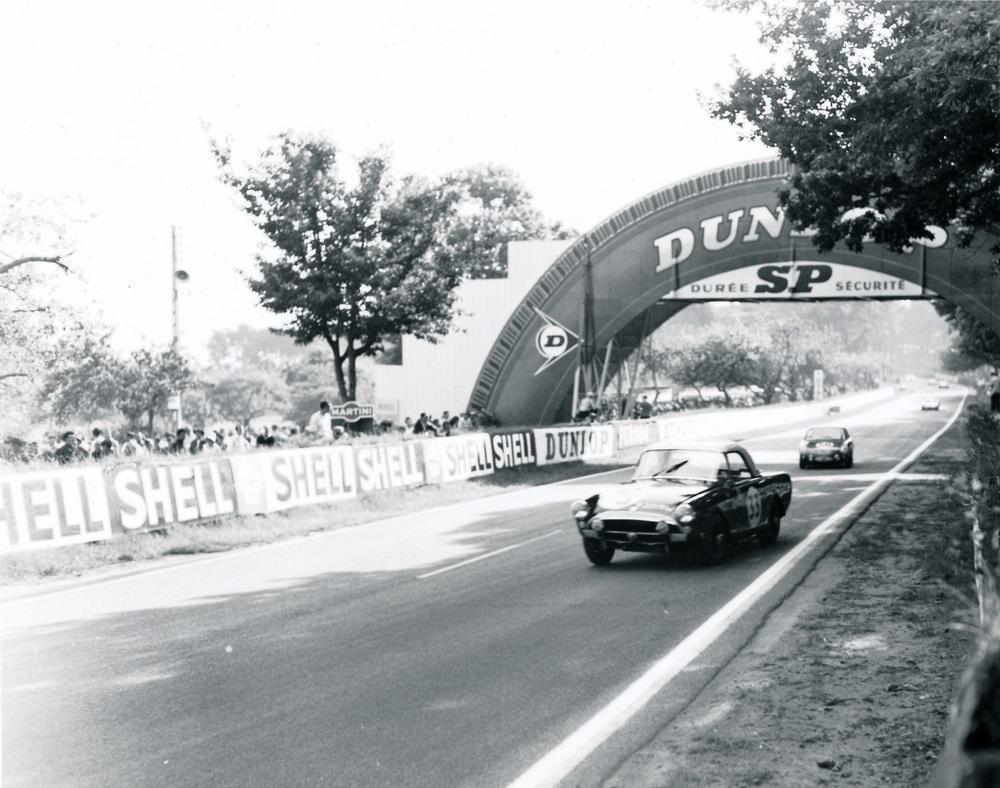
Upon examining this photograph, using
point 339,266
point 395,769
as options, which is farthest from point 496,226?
point 395,769

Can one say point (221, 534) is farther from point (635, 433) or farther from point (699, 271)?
point (699, 271)

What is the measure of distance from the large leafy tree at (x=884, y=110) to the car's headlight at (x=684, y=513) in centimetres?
554

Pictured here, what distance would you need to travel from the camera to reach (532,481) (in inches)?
1016

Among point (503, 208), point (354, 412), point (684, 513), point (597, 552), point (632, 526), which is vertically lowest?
point (597, 552)

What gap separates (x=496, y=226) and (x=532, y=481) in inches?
1877

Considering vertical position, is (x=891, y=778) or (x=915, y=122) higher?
(x=915, y=122)

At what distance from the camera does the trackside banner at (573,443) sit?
28.8 metres

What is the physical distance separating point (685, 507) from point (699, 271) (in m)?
25.6

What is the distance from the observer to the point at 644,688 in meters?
7.08

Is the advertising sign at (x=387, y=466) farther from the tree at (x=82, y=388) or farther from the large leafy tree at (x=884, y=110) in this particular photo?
the tree at (x=82, y=388)

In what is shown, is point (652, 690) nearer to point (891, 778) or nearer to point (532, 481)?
point (891, 778)

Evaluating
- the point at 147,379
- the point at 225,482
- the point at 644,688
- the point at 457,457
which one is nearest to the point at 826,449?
the point at 457,457

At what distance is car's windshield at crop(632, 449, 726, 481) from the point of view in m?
13.2

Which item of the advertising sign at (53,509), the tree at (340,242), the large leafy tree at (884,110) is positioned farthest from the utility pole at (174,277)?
the large leafy tree at (884,110)
